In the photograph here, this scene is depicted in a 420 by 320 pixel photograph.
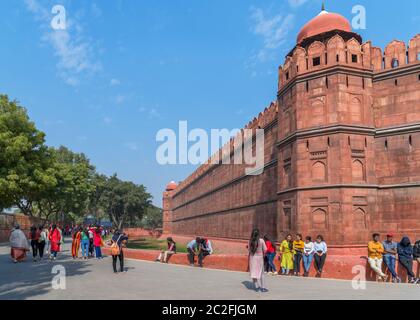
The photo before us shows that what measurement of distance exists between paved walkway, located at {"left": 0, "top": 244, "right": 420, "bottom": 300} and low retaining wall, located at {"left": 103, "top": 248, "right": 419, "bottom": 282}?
0.65 meters

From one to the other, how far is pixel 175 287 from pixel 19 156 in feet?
55.7

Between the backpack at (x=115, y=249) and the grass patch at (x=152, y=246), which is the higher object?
the backpack at (x=115, y=249)

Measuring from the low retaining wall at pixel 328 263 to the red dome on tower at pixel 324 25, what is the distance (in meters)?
10.3

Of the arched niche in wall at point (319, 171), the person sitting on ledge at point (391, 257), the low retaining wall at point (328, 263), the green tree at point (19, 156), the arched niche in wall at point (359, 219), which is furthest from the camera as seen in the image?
the green tree at point (19, 156)

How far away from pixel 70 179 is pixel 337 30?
24.6m

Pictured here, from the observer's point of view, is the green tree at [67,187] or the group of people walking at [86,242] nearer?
the group of people walking at [86,242]

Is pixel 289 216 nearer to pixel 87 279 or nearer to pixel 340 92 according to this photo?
pixel 340 92

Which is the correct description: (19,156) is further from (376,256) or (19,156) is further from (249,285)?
(376,256)

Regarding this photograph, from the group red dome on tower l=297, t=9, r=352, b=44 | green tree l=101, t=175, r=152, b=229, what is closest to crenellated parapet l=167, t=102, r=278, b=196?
red dome on tower l=297, t=9, r=352, b=44

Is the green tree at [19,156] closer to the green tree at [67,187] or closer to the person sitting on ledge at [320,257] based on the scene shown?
the green tree at [67,187]

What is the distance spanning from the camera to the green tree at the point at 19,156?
21031 millimetres

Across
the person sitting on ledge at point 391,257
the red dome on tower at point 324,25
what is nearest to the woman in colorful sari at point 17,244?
the person sitting on ledge at point 391,257

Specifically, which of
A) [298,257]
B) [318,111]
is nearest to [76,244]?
[298,257]

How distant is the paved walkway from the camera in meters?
7.76
